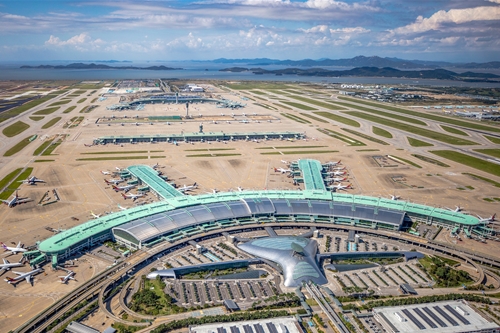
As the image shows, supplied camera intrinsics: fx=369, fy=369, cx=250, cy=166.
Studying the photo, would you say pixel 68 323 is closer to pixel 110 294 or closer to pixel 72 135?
pixel 110 294

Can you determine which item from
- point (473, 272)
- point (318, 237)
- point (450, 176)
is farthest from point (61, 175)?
point (450, 176)

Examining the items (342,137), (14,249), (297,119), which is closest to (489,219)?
(342,137)

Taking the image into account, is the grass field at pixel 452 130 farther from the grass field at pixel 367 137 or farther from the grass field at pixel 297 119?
the grass field at pixel 297 119

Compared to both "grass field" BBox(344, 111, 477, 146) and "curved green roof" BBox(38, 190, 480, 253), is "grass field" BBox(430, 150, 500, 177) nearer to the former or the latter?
"grass field" BBox(344, 111, 477, 146)

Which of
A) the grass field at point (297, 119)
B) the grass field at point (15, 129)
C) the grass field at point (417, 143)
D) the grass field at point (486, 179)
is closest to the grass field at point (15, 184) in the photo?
the grass field at point (15, 129)

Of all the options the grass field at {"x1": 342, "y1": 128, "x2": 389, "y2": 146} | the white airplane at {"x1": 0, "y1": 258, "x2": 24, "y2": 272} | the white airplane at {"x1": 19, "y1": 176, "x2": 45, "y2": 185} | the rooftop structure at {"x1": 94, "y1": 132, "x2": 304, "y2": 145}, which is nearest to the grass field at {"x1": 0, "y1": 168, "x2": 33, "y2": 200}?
the white airplane at {"x1": 19, "y1": 176, "x2": 45, "y2": 185}

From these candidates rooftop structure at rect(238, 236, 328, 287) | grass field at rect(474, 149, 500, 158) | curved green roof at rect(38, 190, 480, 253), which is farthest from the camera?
grass field at rect(474, 149, 500, 158)

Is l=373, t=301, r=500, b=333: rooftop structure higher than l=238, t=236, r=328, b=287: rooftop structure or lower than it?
lower
